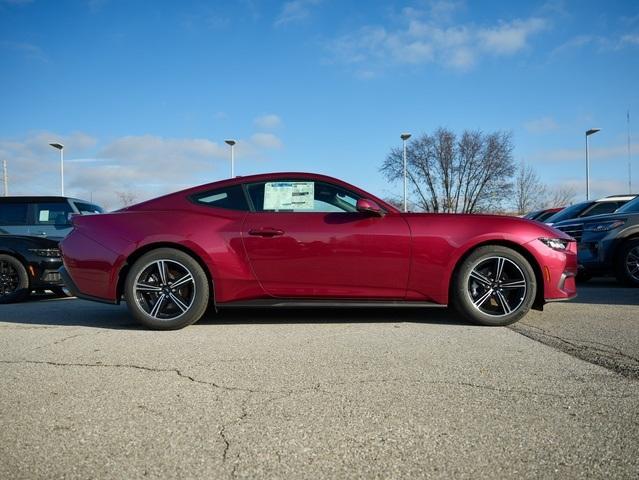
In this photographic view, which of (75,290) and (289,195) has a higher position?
(289,195)

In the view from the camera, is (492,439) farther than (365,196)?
No

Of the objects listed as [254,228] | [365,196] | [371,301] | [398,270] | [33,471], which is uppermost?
[365,196]

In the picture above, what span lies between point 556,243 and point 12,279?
6.70 m

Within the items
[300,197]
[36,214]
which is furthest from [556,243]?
[36,214]

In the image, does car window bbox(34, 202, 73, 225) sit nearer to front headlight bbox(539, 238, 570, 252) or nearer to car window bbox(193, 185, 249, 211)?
car window bbox(193, 185, 249, 211)

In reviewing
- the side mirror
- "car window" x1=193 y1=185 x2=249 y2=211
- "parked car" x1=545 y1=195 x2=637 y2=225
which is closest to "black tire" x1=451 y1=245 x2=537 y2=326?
the side mirror

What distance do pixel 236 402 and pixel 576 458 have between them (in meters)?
1.51

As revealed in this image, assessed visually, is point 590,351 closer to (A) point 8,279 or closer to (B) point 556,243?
(B) point 556,243

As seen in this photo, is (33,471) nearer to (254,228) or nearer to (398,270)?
(254,228)

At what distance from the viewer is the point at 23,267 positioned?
6254 millimetres

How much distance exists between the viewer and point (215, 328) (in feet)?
13.7

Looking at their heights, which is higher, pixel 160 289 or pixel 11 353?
pixel 160 289

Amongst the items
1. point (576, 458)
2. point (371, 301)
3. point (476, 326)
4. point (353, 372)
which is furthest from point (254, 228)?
point (576, 458)

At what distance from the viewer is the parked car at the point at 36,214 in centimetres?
827
